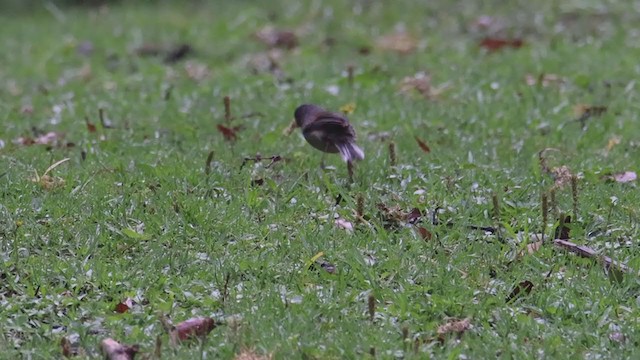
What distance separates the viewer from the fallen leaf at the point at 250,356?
3.59 metres

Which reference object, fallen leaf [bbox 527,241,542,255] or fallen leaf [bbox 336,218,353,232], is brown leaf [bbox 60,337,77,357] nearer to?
fallen leaf [bbox 336,218,353,232]

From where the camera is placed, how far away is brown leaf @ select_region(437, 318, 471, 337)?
3.78m

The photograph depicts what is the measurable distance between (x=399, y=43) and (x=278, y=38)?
3.75 ft

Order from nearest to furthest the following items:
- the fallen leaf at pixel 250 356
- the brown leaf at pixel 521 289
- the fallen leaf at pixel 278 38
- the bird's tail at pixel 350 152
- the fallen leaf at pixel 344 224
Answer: the fallen leaf at pixel 250 356 < the brown leaf at pixel 521 289 < the fallen leaf at pixel 344 224 < the bird's tail at pixel 350 152 < the fallen leaf at pixel 278 38

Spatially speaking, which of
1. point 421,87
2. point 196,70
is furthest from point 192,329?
point 196,70

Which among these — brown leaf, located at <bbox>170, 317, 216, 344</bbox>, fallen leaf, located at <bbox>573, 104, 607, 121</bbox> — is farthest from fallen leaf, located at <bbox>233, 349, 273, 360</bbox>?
fallen leaf, located at <bbox>573, 104, 607, 121</bbox>

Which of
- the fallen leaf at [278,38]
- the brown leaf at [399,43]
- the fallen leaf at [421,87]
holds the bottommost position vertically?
the fallen leaf at [278,38]

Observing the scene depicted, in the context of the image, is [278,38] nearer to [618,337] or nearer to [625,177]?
[625,177]

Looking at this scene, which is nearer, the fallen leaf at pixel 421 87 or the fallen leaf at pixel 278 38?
the fallen leaf at pixel 421 87

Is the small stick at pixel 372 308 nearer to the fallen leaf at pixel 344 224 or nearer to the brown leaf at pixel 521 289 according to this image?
the brown leaf at pixel 521 289

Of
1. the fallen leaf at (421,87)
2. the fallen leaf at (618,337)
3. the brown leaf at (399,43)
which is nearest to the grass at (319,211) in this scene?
the fallen leaf at (618,337)

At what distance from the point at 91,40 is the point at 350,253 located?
6235mm

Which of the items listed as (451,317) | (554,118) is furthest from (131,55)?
(451,317)

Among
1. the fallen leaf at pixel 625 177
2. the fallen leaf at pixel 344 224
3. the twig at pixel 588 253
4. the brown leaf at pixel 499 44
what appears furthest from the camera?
the brown leaf at pixel 499 44
